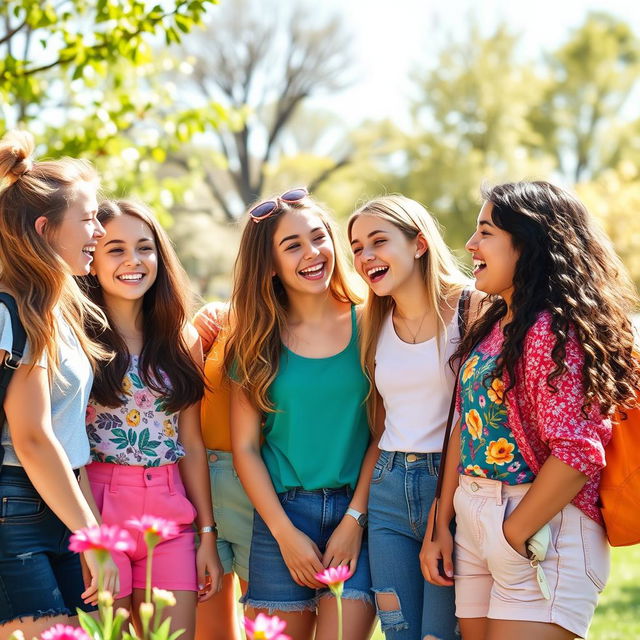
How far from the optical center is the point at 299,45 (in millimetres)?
32094

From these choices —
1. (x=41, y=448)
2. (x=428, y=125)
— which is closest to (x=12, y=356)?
(x=41, y=448)

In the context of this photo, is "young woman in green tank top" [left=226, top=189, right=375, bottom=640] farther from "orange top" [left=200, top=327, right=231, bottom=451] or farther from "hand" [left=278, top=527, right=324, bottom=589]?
"orange top" [left=200, top=327, right=231, bottom=451]

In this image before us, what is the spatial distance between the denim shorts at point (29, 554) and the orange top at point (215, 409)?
3.56 feet

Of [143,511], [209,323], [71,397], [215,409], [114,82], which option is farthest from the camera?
[114,82]

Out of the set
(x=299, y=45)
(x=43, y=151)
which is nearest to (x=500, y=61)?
(x=299, y=45)

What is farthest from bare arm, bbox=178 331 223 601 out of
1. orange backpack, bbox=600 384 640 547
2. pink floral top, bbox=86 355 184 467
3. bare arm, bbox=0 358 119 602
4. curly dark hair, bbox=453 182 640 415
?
orange backpack, bbox=600 384 640 547

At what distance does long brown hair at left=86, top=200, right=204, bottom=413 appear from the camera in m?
3.50

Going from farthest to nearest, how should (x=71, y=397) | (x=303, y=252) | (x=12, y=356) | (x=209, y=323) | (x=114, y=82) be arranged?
(x=114, y=82) < (x=209, y=323) < (x=303, y=252) < (x=71, y=397) < (x=12, y=356)

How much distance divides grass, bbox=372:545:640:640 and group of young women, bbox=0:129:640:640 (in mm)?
2458

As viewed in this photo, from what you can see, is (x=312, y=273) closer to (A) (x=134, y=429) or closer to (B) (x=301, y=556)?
(A) (x=134, y=429)

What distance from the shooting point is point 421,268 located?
3.76 m

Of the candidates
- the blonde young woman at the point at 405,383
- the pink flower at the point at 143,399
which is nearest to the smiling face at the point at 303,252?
the blonde young woman at the point at 405,383

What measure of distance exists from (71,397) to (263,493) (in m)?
0.94

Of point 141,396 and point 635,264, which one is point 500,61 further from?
point 141,396
